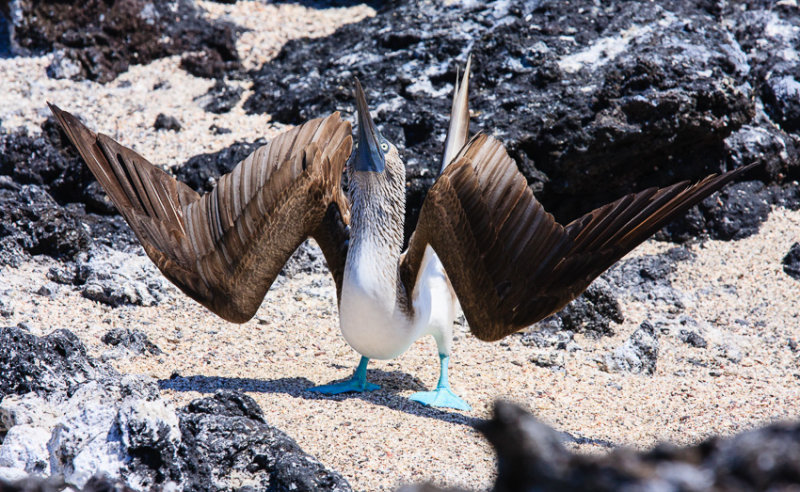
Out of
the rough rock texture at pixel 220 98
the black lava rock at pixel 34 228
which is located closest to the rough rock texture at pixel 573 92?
the rough rock texture at pixel 220 98

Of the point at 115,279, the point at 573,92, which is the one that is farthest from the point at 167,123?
the point at 573,92

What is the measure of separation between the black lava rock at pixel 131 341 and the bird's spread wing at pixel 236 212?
37.4 inches

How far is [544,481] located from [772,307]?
250 inches

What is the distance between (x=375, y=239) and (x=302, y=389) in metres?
1.22

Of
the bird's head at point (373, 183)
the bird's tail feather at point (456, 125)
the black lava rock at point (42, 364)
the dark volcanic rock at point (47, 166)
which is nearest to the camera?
the black lava rock at point (42, 364)

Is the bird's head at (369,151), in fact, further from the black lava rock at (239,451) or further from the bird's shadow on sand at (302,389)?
the black lava rock at (239,451)

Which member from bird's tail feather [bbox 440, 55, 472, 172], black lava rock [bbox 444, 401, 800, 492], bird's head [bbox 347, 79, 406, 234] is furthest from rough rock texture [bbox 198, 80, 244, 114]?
black lava rock [bbox 444, 401, 800, 492]

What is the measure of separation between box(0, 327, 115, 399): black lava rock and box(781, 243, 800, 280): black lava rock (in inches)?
251

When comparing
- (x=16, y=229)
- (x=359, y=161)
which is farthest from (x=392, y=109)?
(x=16, y=229)

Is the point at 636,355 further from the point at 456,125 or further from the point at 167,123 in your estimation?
the point at 167,123

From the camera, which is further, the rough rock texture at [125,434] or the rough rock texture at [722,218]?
the rough rock texture at [722,218]

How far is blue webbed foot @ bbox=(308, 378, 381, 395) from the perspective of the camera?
17.6 feet

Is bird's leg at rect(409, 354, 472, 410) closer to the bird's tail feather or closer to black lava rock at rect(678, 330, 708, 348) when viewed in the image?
the bird's tail feather

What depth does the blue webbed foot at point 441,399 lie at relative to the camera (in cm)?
522
